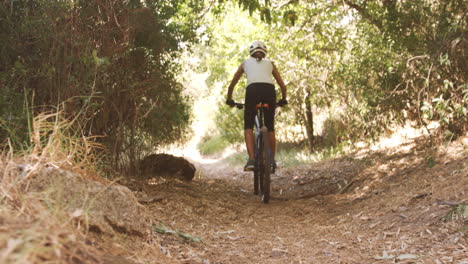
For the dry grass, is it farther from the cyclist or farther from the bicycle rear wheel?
the cyclist

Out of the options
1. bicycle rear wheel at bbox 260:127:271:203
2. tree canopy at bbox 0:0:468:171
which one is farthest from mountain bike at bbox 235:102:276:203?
tree canopy at bbox 0:0:468:171

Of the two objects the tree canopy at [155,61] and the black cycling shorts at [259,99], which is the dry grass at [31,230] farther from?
the black cycling shorts at [259,99]

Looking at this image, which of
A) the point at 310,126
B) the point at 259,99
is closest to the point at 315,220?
the point at 259,99

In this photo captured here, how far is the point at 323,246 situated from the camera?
144 inches

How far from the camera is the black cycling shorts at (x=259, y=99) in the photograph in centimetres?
588

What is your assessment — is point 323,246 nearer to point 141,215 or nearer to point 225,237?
point 225,237

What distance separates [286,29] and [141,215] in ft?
23.0

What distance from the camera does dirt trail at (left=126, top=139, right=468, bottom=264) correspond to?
325cm

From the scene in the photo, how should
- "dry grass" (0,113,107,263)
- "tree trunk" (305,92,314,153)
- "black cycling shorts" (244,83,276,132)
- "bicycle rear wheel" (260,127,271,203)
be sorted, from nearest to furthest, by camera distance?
"dry grass" (0,113,107,263)
"bicycle rear wheel" (260,127,271,203)
"black cycling shorts" (244,83,276,132)
"tree trunk" (305,92,314,153)

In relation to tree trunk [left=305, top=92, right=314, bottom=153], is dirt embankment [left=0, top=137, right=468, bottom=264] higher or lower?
lower

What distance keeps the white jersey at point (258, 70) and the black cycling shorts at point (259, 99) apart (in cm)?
7

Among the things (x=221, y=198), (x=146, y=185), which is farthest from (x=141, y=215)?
(x=221, y=198)

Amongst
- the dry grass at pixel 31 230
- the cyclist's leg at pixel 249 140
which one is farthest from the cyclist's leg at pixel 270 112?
the dry grass at pixel 31 230

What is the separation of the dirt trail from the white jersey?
5.41ft
